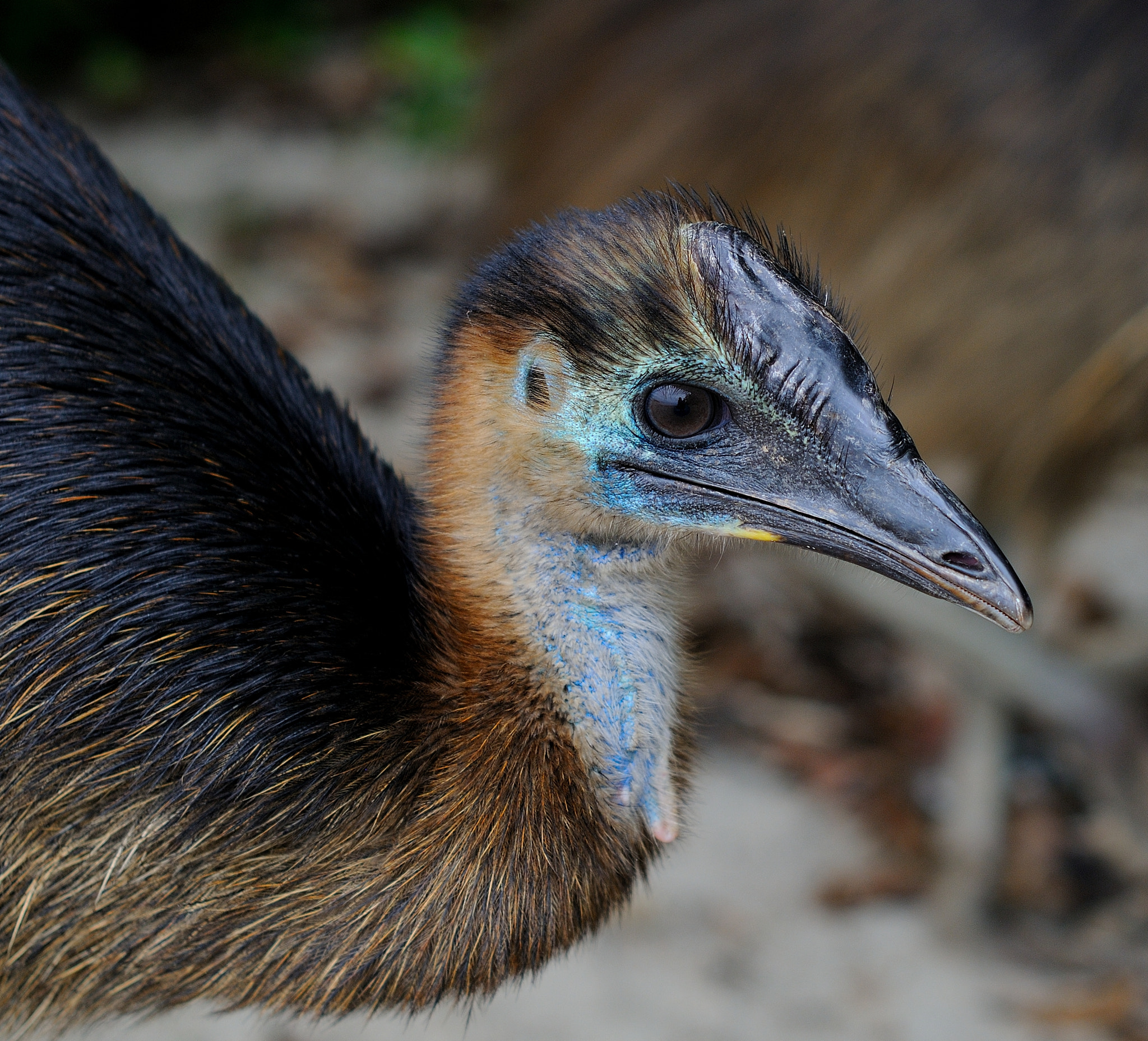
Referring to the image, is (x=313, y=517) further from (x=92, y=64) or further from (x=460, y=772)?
(x=92, y=64)

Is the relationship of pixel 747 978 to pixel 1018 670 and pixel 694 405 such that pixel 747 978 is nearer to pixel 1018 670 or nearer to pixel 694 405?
pixel 1018 670

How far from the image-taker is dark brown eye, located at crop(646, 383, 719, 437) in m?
1.55

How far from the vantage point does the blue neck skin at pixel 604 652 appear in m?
1.65

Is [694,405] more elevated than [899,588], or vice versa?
[899,588]

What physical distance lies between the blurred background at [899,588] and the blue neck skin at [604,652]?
0.40 m

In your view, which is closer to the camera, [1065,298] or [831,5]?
[1065,298]

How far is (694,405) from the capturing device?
1559 millimetres

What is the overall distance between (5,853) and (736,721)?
2736mm

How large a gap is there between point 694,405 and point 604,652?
308 millimetres

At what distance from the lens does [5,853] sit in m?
1.66

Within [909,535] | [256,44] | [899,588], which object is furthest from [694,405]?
[256,44]

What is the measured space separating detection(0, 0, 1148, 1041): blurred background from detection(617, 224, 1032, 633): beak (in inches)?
20.1

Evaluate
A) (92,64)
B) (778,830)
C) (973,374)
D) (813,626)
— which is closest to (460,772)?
(973,374)

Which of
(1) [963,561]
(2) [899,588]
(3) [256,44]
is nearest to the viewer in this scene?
(1) [963,561]
